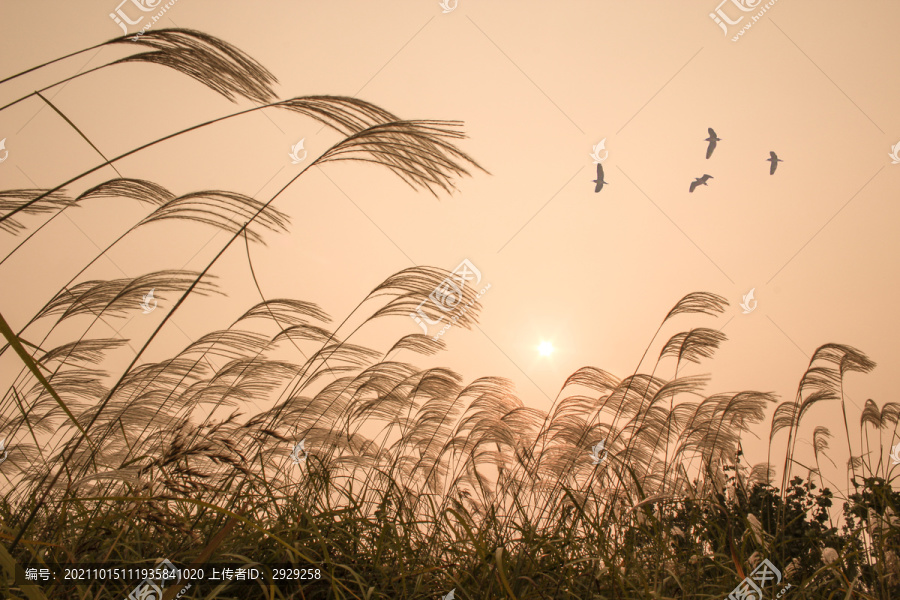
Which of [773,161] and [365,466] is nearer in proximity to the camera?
[365,466]

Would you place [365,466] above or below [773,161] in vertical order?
below

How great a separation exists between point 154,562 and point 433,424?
2211 millimetres

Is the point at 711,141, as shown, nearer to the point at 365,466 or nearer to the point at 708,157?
the point at 708,157

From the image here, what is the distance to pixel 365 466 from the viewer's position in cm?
276

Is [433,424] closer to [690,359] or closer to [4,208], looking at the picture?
[690,359]

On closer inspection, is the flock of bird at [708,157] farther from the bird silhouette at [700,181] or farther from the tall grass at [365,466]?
the tall grass at [365,466]

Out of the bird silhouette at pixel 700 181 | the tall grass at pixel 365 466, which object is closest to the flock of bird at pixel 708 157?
the bird silhouette at pixel 700 181

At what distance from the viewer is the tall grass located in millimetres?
1192

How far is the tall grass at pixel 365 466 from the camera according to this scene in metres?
1.19

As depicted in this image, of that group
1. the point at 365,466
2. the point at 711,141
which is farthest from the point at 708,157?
the point at 365,466

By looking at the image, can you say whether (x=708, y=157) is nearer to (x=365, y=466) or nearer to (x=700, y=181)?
(x=700, y=181)

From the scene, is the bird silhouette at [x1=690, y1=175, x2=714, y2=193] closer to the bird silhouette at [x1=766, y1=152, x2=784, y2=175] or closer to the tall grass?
the bird silhouette at [x1=766, y1=152, x2=784, y2=175]

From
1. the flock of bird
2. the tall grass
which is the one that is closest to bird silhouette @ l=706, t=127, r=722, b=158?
the flock of bird

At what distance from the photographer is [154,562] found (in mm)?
1506
